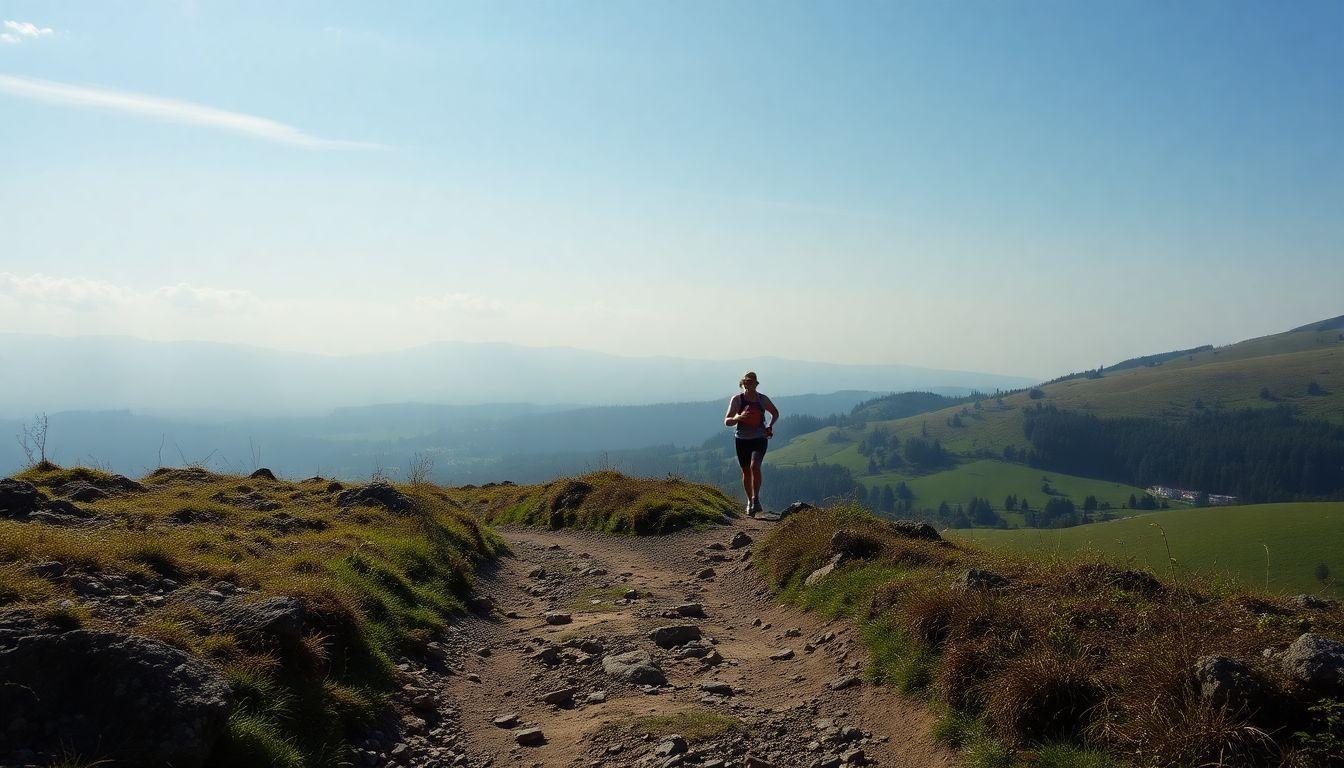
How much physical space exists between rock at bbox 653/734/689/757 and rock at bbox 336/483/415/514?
1138 centimetres

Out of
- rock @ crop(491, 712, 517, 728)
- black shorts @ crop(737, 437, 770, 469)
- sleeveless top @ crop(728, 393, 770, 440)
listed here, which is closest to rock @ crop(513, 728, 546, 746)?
rock @ crop(491, 712, 517, 728)

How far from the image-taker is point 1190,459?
612ft

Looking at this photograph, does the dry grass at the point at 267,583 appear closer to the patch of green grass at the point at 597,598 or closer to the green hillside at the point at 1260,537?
the patch of green grass at the point at 597,598

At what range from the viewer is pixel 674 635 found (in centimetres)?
1060

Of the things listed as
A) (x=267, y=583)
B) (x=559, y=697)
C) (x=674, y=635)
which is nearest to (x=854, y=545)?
(x=674, y=635)

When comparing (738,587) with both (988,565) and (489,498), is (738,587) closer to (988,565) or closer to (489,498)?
(988,565)

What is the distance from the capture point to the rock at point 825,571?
11.7m

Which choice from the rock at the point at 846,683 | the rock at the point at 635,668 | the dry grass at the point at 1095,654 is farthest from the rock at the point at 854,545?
the rock at the point at 635,668

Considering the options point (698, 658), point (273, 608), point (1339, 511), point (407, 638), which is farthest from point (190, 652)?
point (1339, 511)

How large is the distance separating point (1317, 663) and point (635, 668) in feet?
23.4

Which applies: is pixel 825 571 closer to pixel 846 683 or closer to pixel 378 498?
pixel 846 683

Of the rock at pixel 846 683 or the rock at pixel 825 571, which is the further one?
the rock at pixel 825 571

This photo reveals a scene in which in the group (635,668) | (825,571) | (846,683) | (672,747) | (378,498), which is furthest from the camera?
(378,498)

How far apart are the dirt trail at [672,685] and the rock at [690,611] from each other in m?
0.04
